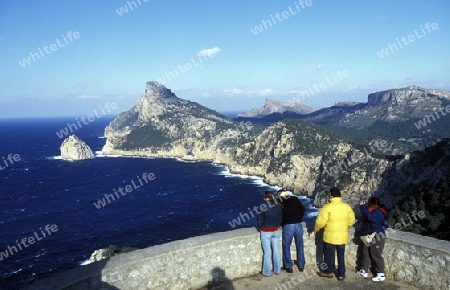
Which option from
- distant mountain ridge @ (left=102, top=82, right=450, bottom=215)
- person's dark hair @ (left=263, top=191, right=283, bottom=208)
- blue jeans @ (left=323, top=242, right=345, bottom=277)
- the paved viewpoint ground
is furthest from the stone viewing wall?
distant mountain ridge @ (left=102, top=82, right=450, bottom=215)

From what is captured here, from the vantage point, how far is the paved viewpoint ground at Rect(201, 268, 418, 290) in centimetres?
754

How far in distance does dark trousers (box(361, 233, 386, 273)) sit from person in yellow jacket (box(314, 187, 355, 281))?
23.5 inches

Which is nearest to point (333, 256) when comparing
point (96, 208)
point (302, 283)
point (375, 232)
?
point (302, 283)

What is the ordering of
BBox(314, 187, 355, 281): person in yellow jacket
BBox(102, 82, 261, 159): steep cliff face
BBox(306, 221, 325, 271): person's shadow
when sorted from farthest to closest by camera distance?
BBox(102, 82, 261, 159): steep cliff face, BBox(306, 221, 325, 271): person's shadow, BBox(314, 187, 355, 281): person in yellow jacket

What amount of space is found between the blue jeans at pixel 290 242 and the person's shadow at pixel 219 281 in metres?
1.44

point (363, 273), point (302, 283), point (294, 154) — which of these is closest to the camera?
point (302, 283)

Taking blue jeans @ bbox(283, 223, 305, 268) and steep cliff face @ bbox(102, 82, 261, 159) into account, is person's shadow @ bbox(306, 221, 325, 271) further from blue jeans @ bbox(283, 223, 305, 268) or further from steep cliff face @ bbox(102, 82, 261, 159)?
steep cliff face @ bbox(102, 82, 261, 159)

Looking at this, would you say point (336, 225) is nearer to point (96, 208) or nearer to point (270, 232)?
point (270, 232)

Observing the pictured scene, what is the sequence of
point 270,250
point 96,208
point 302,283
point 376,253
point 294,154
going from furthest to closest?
point 294,154
point 96,208
point 270,250
point 376,253
point 302,283

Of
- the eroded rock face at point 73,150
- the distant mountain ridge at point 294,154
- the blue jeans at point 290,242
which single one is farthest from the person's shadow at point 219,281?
the eroded rock face at point 73,150

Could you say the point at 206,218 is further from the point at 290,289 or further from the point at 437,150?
the point at 290,289

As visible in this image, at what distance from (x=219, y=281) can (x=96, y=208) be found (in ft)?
255

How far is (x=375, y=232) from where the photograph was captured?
25.5 ft

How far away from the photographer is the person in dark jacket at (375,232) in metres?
7.71
